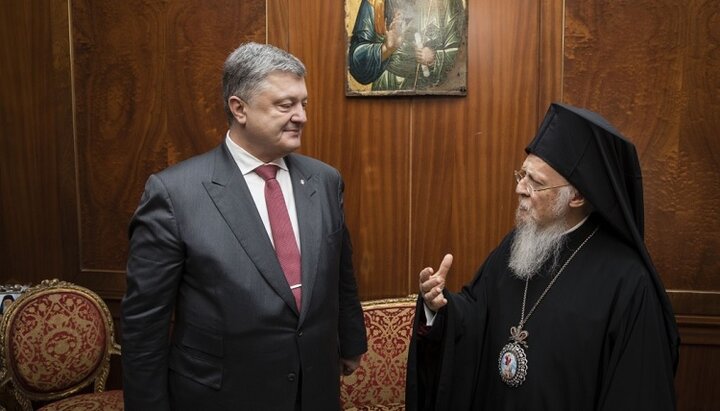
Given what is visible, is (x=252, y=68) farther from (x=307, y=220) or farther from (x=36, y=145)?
(x=36, y=145)

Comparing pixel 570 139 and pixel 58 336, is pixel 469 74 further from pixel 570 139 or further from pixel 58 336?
pixel 58 336

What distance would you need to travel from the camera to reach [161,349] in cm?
224

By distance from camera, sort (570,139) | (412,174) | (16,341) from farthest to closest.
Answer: (412,174) < (16,341) < (570,139)

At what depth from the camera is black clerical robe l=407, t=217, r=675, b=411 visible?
6.70 ft

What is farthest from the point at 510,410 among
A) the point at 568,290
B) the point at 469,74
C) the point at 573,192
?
the point at 469,74

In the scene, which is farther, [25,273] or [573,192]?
[25,273]

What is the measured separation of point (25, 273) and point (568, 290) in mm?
3548

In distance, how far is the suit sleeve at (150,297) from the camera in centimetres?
216

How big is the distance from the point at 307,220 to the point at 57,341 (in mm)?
1999

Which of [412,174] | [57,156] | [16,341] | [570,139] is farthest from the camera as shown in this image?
[57,156]

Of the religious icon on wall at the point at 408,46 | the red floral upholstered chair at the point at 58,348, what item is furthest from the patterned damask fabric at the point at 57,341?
the religious icon on wall at the point at 408,46

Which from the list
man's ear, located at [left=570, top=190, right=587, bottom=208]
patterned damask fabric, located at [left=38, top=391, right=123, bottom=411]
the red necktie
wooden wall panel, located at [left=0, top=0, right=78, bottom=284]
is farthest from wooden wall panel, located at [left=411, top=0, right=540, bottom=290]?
wooden wall panel, located at [left=0, top=0, right=78, bottom=284]

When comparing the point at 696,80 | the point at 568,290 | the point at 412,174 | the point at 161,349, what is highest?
the point at 696,80

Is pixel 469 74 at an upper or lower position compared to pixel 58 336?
upper
